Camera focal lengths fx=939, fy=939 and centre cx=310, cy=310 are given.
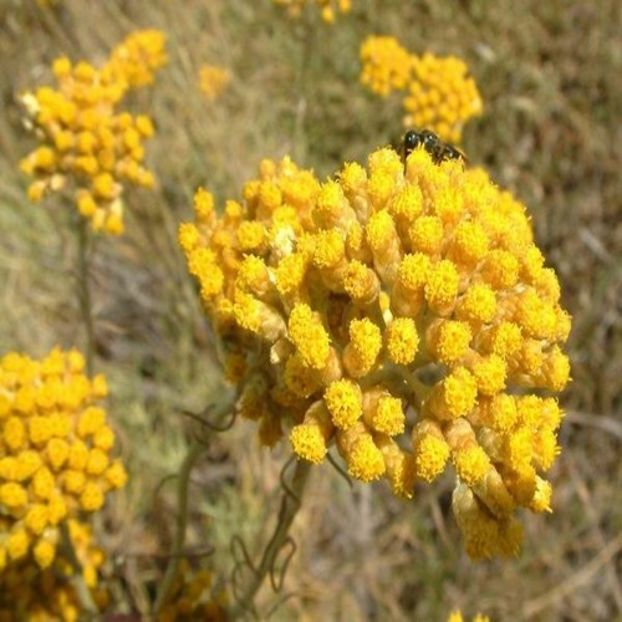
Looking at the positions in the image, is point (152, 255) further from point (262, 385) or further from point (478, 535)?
point (478, 535)

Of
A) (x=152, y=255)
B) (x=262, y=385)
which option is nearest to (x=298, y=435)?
(x=262, y=385)

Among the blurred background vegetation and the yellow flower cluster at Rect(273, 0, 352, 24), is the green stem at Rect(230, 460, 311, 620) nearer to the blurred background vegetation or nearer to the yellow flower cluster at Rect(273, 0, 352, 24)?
the blurred background vegetation

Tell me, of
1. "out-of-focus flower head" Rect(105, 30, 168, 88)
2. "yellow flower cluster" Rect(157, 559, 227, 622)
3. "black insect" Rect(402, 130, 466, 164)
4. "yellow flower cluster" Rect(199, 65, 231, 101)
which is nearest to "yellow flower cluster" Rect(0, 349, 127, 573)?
"yellow flower cluster" Rect(157, 559, 227, 622)

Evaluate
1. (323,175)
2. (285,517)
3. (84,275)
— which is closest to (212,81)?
(323,175)

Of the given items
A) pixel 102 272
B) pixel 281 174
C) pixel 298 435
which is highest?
pixel 281 174

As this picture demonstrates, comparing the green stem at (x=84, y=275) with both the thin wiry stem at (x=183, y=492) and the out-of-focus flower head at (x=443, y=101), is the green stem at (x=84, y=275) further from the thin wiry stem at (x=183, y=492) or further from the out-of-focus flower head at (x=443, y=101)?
the out-of-focus flower head at (x=443, y=101)

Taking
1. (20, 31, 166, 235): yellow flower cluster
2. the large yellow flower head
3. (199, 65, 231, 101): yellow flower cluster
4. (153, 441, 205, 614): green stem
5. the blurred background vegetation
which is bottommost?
the blurred background vegetation

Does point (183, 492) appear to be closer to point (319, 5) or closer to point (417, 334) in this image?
point (417, 334)
